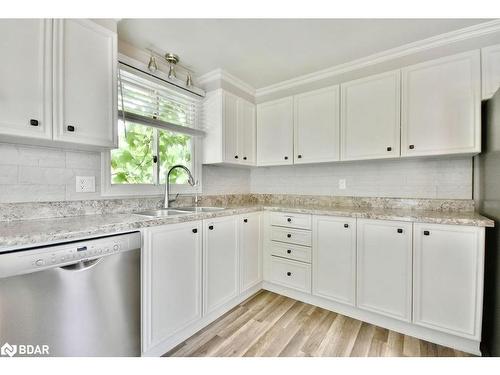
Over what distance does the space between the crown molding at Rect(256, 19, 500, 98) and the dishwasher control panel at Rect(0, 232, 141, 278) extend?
2277mm

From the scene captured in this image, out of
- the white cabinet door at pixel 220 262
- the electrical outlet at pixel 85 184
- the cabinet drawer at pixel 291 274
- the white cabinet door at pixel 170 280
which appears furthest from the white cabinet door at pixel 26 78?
the cabinet drawer at pixel 291 274

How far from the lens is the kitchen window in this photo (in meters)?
1.87

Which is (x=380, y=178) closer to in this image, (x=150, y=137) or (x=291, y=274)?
(x=291, y=274)

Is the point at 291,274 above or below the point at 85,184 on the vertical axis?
below

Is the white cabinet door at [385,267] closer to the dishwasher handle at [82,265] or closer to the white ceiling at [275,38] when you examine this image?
the white ceiling at [275,38]

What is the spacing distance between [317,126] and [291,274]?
1590mm

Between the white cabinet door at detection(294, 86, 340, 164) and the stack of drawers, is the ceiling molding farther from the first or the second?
the stack of drawers

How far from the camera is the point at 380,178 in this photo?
7.84 ft

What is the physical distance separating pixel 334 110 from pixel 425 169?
40.5 inches

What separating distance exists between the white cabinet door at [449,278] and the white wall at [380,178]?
25.9 inches

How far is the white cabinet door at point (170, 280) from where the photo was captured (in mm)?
1419

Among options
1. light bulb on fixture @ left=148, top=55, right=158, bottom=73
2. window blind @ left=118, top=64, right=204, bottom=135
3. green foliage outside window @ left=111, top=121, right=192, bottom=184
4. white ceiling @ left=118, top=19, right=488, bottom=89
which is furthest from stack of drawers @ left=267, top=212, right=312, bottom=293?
light bulb on fixture @ left=148, top=55, right=158, bottom=73

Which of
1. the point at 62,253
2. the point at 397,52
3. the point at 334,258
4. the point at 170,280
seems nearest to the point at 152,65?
the point at 62,253
